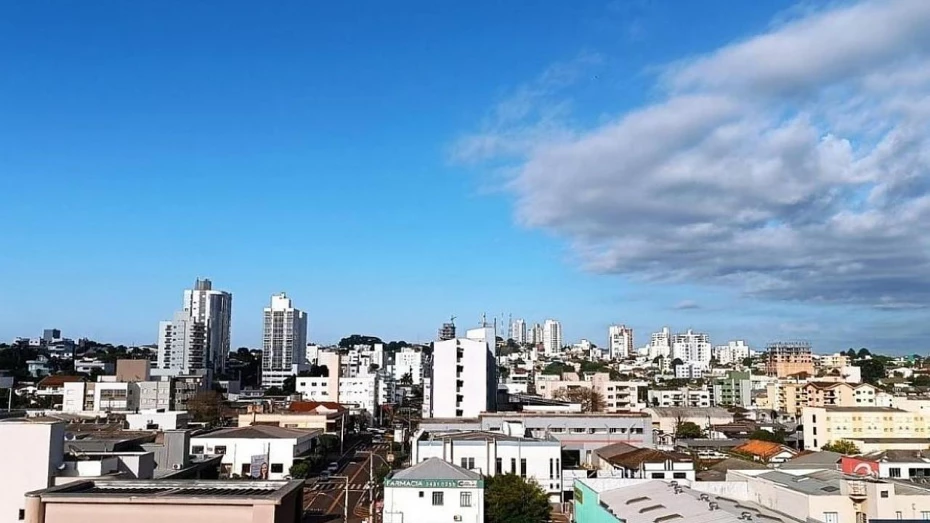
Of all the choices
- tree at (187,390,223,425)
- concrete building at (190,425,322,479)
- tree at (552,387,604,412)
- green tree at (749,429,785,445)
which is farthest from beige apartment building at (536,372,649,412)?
concrete building at (190,425,322,479)

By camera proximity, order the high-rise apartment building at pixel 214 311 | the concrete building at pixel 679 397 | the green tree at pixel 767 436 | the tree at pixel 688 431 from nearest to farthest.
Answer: the green tree at pixel 767 436 < the tree at pixel 688 431 < the concrete building at pixel 679 397 < the high-rise apartment building at pixel 214 311

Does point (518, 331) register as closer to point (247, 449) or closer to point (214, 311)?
point (214, 311)

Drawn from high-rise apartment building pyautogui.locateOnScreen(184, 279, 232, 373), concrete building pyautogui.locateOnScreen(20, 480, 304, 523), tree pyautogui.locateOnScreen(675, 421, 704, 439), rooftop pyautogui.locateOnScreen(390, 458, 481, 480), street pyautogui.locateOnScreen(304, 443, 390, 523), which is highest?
high-rise apartment building pyautogui.locateOnScreen(184, 279, 232, 373)

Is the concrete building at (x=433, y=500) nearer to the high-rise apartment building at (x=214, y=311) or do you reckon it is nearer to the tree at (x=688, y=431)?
the tree at (x=688, y=431)

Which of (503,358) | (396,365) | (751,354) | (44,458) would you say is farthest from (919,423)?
(751,354)

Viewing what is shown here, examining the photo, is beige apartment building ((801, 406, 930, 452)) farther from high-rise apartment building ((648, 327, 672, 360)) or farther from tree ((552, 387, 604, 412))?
high-rise apartment building ((648, 327, 672, 360))

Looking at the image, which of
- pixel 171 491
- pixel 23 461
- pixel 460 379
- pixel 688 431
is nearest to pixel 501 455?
pixel 460 379

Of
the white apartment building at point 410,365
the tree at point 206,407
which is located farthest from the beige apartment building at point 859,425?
the white apartment building at point 410,365
